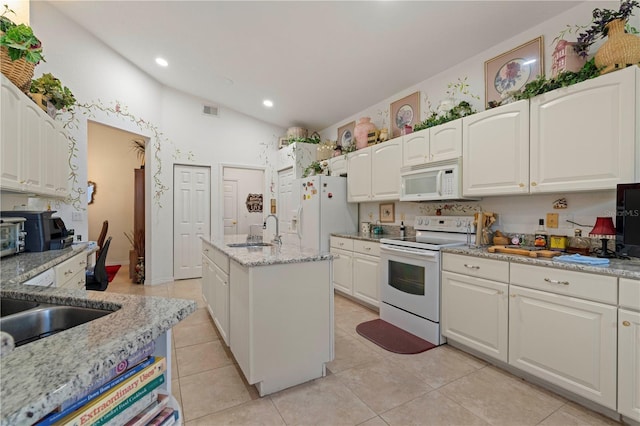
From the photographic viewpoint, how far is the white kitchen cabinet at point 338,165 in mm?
4371

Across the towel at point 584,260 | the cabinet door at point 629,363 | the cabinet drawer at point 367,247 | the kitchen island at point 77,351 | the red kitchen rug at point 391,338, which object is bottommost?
the red kitchen rug at point 391,338

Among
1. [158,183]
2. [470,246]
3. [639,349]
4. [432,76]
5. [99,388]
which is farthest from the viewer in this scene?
[158,183]

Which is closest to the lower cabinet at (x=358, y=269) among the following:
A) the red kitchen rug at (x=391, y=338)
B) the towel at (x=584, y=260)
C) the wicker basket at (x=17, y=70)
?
the red kitchen rug at (x=391, y=338)

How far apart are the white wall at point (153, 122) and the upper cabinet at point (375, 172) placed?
220 cm

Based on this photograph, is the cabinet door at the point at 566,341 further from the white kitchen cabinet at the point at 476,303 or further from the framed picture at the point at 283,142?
Result: the framed picture at the point at 283,142

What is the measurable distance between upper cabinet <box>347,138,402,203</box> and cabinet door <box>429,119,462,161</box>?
0.47 m

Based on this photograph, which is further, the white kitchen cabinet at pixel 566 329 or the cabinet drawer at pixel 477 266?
the cabinet drawer at pixel 477 266

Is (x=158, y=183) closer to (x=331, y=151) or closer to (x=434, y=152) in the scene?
(x=331, y=151)

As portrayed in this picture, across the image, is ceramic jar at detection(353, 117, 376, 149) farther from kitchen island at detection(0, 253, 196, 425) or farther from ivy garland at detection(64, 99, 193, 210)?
kitchen island at detection(0, 253, 196, 425)

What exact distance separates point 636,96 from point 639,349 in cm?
150

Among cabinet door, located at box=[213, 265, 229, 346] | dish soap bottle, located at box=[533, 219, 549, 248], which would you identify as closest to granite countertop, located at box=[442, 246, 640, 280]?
dish soap bottle, located at box=[533, 219, 549, 248]

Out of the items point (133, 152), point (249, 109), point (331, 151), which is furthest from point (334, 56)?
point (133, 152)

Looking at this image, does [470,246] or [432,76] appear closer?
[470,246]

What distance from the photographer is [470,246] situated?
2.63 meters
